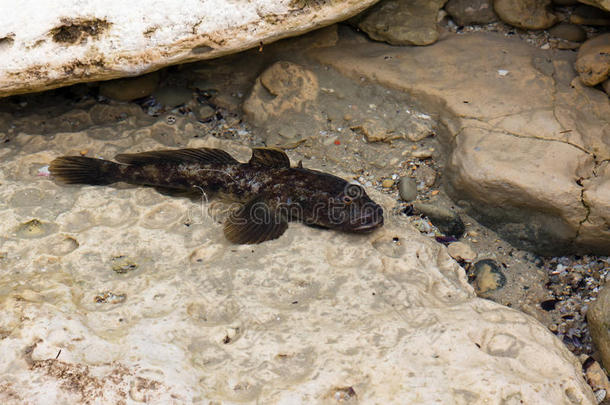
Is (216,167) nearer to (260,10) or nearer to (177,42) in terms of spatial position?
(177,42)

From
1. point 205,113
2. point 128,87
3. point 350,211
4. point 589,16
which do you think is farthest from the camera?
point 205,113

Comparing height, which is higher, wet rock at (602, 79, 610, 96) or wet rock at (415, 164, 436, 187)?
wet rock at (602, 79, 610, 96)

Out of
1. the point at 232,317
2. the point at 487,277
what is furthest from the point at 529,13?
the point at 232,317

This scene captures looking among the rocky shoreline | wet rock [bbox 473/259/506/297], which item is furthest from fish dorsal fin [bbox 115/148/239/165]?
wet rock [bbox 473/259/506/297]

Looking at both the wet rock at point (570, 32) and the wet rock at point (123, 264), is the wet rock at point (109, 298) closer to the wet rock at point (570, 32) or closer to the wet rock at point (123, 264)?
the wet rock at point (123, 264)

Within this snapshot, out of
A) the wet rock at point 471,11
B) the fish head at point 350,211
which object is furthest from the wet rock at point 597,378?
the wet rock at point 471,11

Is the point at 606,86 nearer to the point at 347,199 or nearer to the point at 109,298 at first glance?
the point at 347,199

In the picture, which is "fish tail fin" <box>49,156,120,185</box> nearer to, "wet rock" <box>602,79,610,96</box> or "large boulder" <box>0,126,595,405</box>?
"large boulder" <box>0,126,595,405</box>
